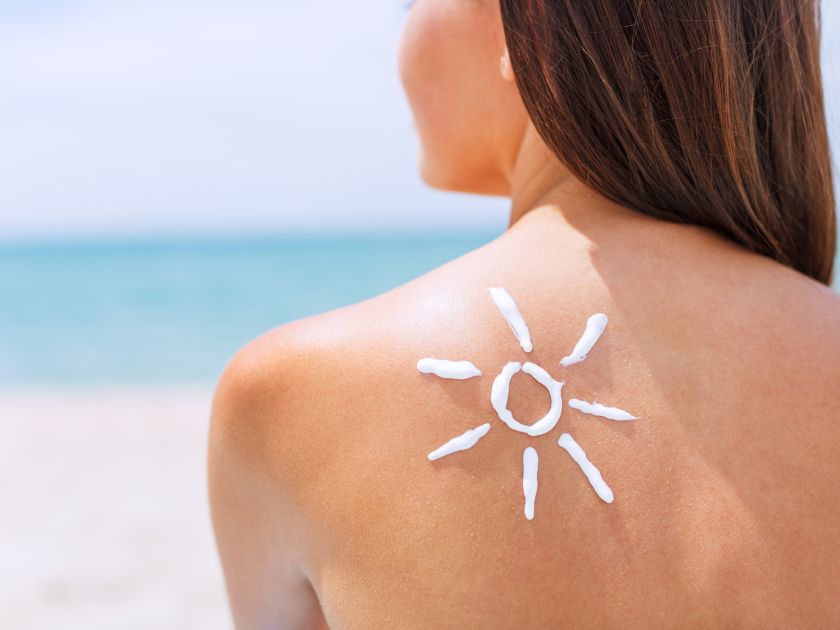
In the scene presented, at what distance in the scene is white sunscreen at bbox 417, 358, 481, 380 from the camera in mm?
886

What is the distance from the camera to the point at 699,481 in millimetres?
868

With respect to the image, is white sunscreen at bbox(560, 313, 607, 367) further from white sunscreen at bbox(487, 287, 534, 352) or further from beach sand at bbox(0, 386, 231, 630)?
beach sand at bbox(0, 386, 231, 630)

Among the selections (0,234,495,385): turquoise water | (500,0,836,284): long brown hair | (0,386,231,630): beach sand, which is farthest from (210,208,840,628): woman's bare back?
(0,234,495,385): turquoise water

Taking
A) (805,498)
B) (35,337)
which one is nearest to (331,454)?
(805,498)

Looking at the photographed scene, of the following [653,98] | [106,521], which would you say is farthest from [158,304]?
[653,98]

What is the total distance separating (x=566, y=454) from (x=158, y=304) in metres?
13.9

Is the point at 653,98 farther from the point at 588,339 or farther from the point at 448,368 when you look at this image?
the point at 448,368

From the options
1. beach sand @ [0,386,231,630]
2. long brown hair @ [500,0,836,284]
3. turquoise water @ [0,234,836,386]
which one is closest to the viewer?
long brown hair @ [500,0,836,284]

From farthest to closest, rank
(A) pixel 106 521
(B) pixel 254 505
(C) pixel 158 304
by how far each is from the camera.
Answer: (C) pixel 158 304 < (A) pixel 106 521 < (B) pixel 254 505

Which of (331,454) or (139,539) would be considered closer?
(331,454)

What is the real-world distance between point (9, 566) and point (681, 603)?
12.2ft

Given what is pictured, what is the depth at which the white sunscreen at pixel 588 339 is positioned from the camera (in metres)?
0.90

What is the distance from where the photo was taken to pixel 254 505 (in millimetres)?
1008

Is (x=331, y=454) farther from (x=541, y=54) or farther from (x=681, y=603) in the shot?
(x=541, y=54)
